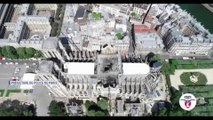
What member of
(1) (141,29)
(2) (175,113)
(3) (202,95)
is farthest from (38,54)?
(3) (202,95)

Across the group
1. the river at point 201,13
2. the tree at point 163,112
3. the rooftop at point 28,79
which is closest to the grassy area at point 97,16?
the rooftop at point 28,79

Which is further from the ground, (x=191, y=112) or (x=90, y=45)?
(x=90, y=45)

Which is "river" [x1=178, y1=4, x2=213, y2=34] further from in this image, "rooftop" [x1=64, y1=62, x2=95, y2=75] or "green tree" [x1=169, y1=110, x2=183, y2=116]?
"rooftop" [x1=64, y1=62, x2=95, y2=75]

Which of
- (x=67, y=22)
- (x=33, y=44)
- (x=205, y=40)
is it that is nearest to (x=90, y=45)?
(x=67, y=22)

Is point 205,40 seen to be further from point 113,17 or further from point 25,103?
point 25,103

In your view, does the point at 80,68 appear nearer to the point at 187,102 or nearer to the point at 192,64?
the point at 187,102

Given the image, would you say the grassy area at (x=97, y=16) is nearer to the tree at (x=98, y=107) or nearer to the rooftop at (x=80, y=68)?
the rooftop at (x=80, y=68)
